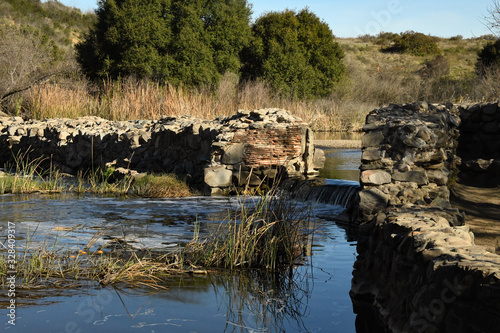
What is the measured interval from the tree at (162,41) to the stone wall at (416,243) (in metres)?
18.3

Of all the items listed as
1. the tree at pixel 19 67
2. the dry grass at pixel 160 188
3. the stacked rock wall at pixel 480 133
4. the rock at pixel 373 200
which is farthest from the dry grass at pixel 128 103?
the rock at pixel 373 200

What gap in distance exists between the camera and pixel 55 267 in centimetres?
568

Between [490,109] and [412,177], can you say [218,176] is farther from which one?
[490,109]

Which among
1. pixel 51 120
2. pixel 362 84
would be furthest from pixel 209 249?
pixel 362 84

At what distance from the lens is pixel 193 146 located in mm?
13148

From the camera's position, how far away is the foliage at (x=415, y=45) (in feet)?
181

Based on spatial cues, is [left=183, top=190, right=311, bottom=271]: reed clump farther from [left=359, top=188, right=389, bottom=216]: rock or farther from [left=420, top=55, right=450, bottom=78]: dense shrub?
[left=420, top=55, right=450, bottom=78]: dense shrub

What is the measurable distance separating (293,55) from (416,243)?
2799 cm

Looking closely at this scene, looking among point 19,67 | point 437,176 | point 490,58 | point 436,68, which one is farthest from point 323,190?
point 436,68

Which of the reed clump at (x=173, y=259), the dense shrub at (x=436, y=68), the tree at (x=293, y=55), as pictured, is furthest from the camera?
the dense shrub at (x=436, y=68)

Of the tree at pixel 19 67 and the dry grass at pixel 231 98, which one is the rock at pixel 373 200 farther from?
the tree at pixel 19 67

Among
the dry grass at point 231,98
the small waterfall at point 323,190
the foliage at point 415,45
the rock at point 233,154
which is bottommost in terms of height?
the small waterfall at point 323,190

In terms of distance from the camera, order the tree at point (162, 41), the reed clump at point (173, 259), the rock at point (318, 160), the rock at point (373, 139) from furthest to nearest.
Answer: the tree at point (162, 41), the rock at point (318, 160), the rock at point (373, 139), the reed clump at point (173, 259)

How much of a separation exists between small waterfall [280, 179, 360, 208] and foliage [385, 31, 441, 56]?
154 ft
